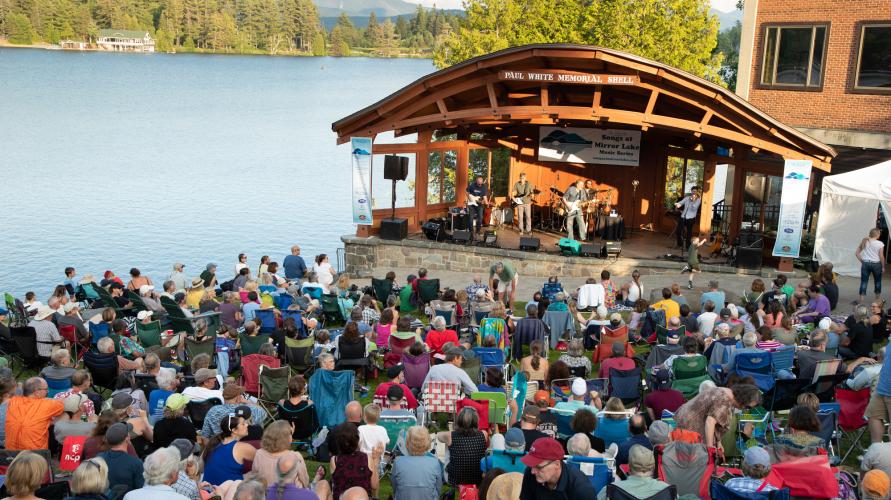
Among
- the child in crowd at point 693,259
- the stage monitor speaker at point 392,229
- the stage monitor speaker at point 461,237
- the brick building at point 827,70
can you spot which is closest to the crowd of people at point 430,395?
the child in crowd at point 693,259

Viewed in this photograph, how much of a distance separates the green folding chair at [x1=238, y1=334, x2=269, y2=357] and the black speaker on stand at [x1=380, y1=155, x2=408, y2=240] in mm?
8589

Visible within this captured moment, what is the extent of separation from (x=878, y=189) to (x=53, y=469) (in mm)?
13489

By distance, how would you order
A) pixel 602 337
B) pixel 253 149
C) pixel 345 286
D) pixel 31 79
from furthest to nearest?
pixel 31 79
pixel 253 149
pixel 345 286
pixel 602 337

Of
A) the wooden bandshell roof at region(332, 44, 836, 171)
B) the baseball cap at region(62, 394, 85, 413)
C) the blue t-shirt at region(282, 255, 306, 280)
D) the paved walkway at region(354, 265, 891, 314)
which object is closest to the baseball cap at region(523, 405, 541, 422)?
the baseball cap at region(62, 394, 85, 413)

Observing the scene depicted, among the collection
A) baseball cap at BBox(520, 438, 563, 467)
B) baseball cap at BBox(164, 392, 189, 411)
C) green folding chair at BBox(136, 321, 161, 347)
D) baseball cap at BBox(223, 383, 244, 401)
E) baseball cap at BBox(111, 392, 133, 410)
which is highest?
baseball cap at BBox(520, 438, 563, 467)

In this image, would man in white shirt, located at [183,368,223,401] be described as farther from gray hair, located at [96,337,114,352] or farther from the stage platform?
the stage platform

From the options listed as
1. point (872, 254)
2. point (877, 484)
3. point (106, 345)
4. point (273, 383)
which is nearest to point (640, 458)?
point (877, 484)

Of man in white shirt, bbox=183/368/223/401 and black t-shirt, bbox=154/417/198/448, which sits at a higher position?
man in white shirt, bbox=183/368/223/401

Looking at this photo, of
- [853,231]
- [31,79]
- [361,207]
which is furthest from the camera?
[31,79]

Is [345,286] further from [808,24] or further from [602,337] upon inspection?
[808,24]

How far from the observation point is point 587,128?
70.4 feet

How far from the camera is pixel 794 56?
2094cm

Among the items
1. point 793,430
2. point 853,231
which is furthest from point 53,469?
point 853,231

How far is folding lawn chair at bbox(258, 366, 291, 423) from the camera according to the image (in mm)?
9703
